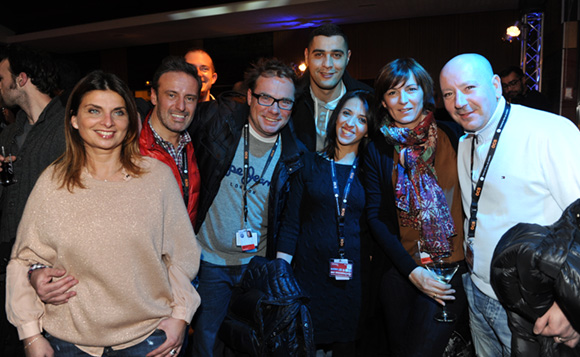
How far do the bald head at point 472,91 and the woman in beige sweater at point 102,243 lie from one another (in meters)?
1.42

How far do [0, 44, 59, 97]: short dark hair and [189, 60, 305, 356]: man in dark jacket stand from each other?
93 centimetres

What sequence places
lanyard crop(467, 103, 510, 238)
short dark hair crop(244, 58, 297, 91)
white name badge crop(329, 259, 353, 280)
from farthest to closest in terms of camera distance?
short dark hair crop(244, 58, 297, 91) → white name badge crop(329, 259, 353, 280) → lanyard crop(467, 103, 510, 238)

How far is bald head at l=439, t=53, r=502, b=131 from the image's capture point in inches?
81.7

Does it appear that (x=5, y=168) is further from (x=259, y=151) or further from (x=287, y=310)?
(x=287, y=310)

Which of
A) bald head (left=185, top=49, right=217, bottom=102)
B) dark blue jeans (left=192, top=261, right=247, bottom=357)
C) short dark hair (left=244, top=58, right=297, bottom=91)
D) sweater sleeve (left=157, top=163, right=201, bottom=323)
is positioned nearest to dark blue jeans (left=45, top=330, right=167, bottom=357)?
sweater sleeve (left=157, top=163, right=201, bottom=323)

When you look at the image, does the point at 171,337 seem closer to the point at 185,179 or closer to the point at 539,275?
the point at 185,179

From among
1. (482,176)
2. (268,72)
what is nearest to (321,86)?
(268,72)

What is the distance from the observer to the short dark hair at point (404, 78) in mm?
2471

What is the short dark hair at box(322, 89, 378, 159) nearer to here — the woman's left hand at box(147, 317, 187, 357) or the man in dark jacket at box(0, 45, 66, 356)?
the woman's left hand at box(147, 317, 187, 357)

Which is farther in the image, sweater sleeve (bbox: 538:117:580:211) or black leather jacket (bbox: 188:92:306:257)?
→ black leather jacket (bbox: 188:92:306:257)

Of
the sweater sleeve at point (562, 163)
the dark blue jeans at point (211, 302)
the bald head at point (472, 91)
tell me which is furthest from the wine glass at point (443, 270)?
the dark blue jeans at point (211, 302)

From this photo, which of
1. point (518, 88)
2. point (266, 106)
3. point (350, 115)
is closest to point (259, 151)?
point (266, 106)

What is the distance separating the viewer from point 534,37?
7809mm

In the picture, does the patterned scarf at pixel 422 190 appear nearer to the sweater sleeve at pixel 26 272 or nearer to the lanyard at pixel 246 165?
the lanyard at pixel 246 165
